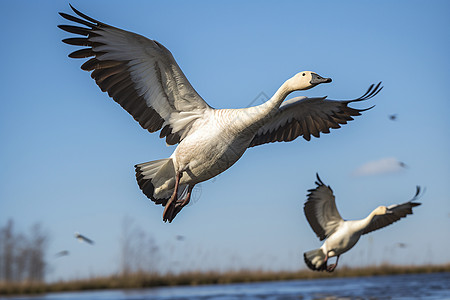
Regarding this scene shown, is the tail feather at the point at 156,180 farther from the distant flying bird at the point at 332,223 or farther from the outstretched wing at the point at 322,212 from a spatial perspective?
the outstretched wing at the point at 322,212

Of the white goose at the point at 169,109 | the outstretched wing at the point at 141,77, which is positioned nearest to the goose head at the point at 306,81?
the white goose at the point at 169,109

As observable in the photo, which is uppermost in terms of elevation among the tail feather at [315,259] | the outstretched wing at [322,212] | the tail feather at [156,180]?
the outstretched wing at [322,212]

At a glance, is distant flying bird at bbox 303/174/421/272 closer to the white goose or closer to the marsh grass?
the white goose

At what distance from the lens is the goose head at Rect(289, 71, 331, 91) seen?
5035mm

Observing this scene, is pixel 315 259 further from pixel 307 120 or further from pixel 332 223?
pixel 307 120

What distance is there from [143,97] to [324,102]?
250cm

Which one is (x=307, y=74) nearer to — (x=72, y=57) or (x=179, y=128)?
(x=179, y=128)

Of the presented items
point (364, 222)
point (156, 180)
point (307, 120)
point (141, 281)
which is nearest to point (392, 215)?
point (364, 222)

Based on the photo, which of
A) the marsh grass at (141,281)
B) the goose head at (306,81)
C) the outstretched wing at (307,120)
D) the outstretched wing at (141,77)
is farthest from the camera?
the marsh grass at (141,281)

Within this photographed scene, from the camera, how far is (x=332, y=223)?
13.8 metres

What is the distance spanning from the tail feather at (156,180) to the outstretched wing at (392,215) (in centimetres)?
850

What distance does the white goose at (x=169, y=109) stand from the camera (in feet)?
16.8

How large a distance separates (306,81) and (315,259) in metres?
8.42

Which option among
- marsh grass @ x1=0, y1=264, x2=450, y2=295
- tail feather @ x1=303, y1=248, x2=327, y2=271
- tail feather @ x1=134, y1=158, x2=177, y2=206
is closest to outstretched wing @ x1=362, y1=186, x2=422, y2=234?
tail feather @ x1=303, y1=248, x2=327, y2=271
